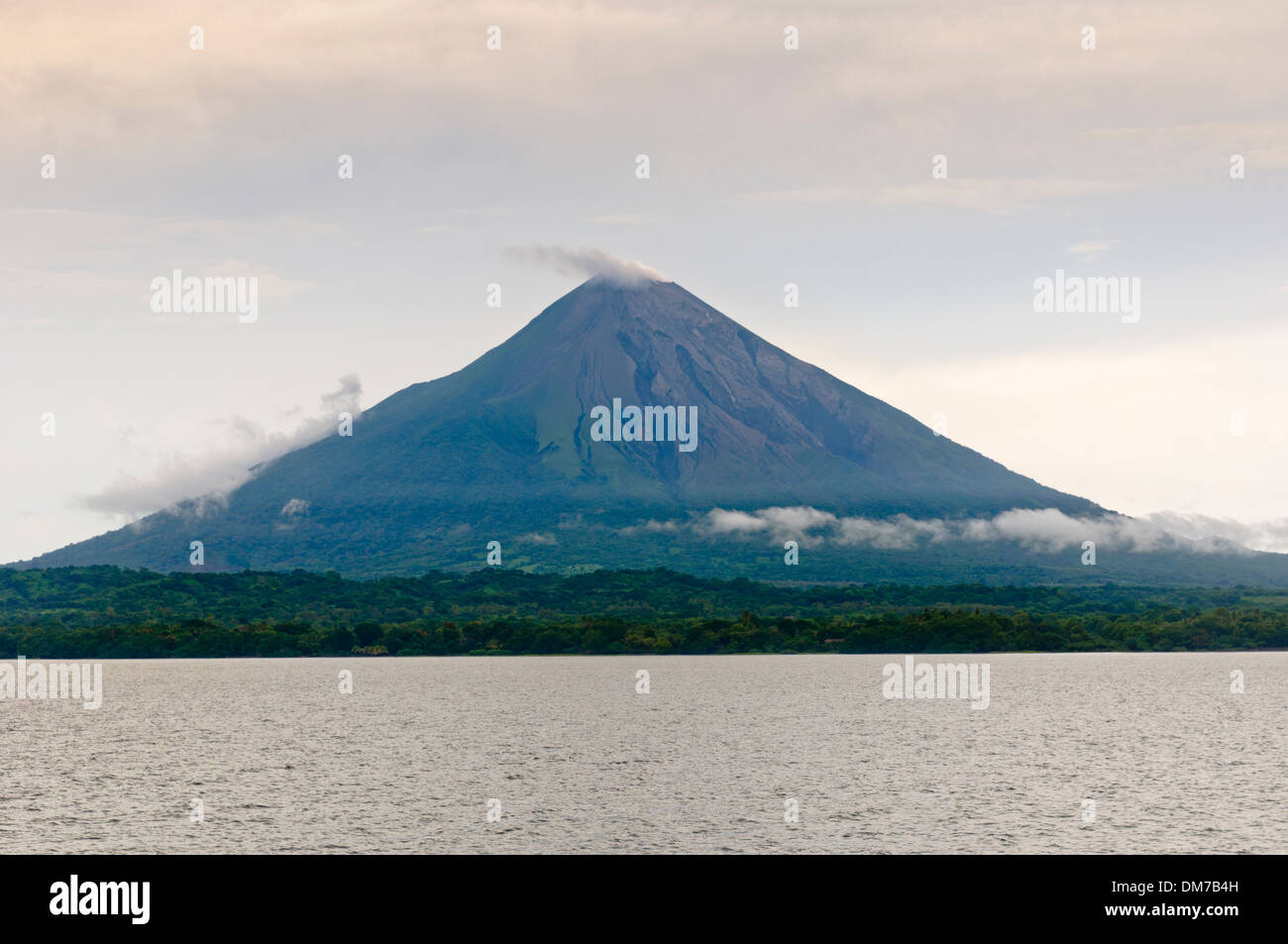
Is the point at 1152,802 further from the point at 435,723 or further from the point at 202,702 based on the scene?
the point at 202,702
